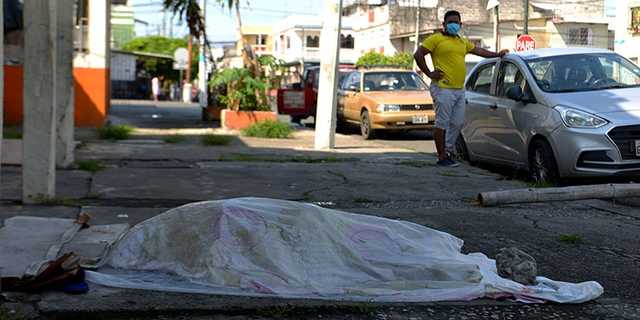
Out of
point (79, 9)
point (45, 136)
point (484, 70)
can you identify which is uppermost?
point (79, 9)

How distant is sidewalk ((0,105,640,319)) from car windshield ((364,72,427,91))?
599 centimetres

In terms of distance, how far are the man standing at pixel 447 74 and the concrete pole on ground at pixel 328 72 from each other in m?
3.10

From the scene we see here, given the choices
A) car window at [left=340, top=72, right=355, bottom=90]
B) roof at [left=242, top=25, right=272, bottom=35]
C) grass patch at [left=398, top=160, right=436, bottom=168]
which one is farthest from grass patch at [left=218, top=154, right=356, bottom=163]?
roof at [left=242, top=25, right=272, bottom=35]

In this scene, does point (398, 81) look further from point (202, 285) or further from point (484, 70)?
point (202, 285)

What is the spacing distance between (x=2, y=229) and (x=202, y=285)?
6.22ft

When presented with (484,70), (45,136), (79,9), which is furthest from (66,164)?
(79,9)

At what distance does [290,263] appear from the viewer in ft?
14.6

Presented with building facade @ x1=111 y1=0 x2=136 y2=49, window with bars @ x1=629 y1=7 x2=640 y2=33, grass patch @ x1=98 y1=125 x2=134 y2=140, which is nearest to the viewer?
grass patch @ x1=98 y1=125 x2=134 y2=140

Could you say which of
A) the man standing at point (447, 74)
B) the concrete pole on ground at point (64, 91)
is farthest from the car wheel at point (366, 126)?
the concrete pole on ground at point (64, 91)

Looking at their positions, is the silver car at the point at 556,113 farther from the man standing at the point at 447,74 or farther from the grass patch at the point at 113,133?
the grass patch at the point at 113,133

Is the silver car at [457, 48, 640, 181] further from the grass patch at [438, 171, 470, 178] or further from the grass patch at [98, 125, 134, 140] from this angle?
the grass patch at [98, 125, 134, 140]

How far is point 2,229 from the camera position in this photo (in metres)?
5.53

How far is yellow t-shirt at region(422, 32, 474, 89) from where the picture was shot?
10086mm

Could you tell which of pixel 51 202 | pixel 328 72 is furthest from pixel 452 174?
pixel 51 202
